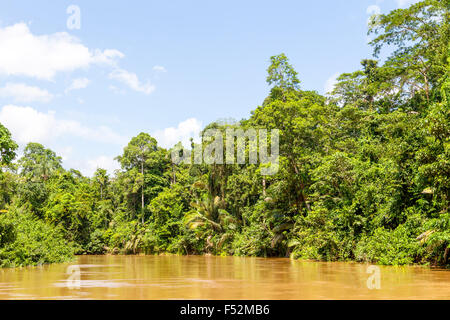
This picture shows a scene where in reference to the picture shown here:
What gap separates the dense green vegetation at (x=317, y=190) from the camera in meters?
12.2

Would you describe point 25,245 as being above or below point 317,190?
below

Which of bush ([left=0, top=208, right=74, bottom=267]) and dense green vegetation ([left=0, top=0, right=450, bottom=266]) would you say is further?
bush ([left=0, top=208, right=74, bottom=267])

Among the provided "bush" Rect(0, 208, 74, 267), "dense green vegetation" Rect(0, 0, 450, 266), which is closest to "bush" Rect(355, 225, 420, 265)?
"dense green vegetation" Rect(0, 0, 450, 266)

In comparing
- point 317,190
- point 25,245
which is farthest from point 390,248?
point 25,245

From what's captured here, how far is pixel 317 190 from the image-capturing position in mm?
19156

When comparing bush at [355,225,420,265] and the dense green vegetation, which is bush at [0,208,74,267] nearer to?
the dense green vegetation

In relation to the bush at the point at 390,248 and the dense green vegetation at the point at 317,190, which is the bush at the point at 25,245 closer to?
the dense green vegetation at the point at 317,190

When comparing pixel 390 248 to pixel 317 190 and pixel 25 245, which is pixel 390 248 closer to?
pixel 317 190

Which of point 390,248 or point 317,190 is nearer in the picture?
point 390,248

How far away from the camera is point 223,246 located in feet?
87.7

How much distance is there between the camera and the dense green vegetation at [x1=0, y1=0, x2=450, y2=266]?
12195 millimetres
